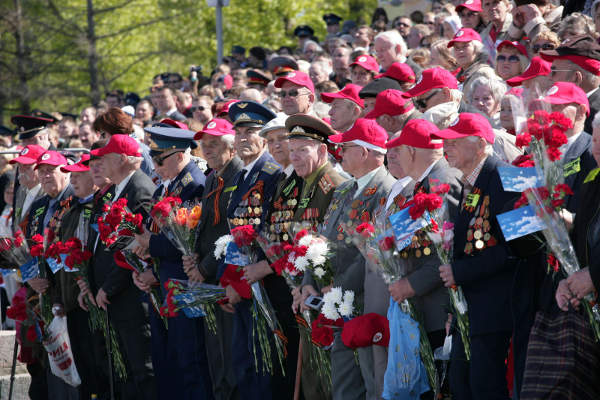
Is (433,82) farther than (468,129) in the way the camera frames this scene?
Yes

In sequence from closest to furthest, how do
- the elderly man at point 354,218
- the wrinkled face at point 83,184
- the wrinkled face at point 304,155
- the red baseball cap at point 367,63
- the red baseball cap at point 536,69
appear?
the elderly man at point 354,218, the red baseball cap at point 536,69, the wrinkled face at point 304,155, the wrinkled face at point 83,184, the red baseball cap at point 367,63

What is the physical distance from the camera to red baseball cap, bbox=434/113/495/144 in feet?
19.4

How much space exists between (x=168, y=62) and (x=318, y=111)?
83.2 feet

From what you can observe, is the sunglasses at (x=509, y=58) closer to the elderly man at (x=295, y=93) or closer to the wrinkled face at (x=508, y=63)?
the wrinkled face at (x=508, y=63)

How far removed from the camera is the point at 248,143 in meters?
8.12

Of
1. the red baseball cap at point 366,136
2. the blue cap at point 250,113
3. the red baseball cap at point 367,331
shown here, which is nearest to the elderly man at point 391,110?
the red baseball cap at point 366,136

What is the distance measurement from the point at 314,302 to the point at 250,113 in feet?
6.71

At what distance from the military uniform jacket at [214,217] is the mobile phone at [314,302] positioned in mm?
1485

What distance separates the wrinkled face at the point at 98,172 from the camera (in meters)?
9.38

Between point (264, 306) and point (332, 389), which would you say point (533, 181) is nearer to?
point (332, 389)

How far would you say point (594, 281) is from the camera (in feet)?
15.7

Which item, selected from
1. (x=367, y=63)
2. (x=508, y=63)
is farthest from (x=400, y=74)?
(x=367, y=63)

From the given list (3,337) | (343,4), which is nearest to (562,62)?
(3,337)

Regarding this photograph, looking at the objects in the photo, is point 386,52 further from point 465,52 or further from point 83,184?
point 83,184
